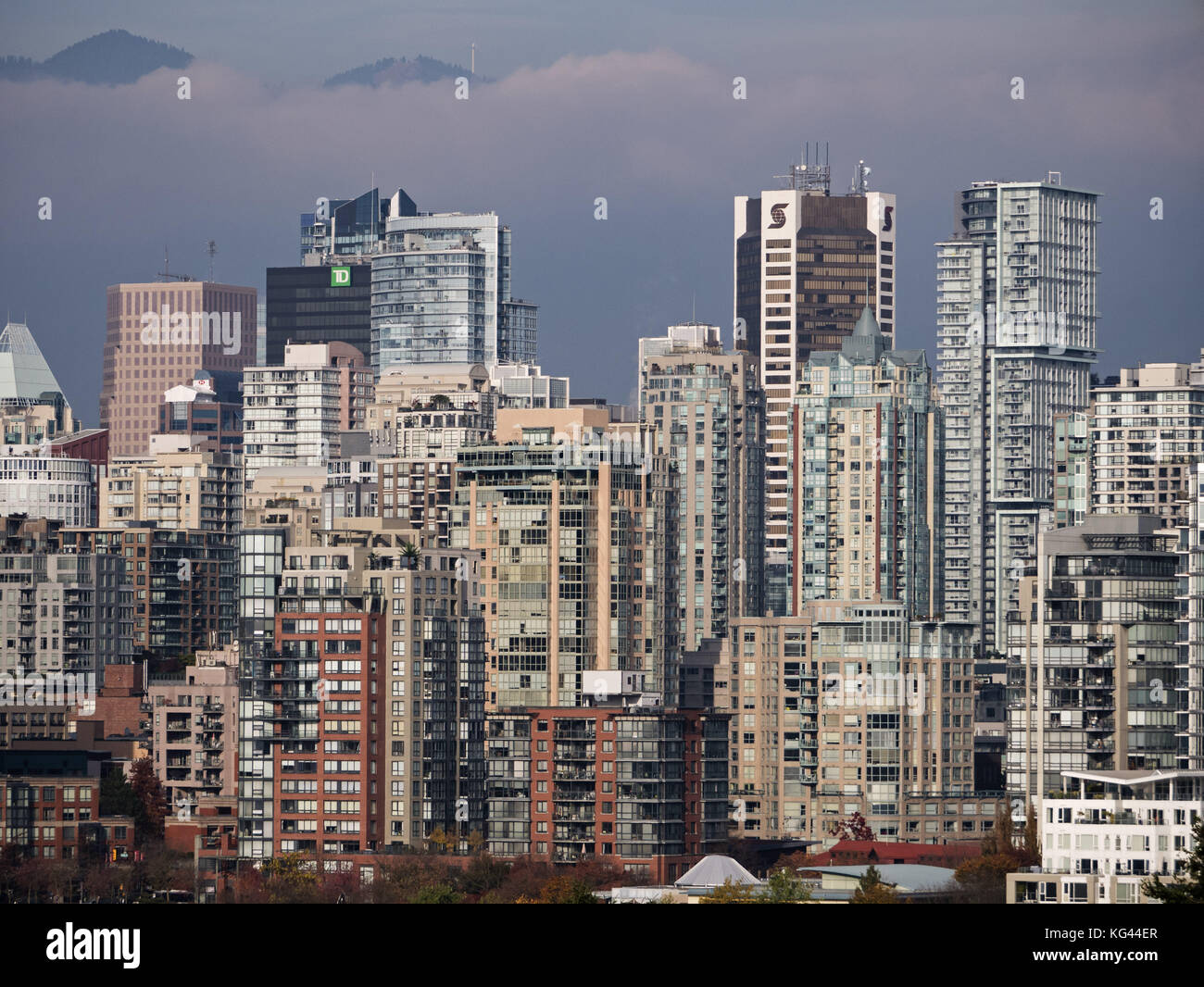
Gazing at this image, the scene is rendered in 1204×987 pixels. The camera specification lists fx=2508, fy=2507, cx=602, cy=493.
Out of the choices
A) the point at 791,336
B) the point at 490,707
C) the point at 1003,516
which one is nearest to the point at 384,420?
the point at 791,336

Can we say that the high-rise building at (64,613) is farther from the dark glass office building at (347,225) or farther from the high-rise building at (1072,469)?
the dark glass office building at (347,225)

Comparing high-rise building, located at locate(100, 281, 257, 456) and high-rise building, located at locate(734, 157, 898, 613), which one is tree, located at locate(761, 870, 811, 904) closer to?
high-rise building, located at locate(734, 157, 898, 613)

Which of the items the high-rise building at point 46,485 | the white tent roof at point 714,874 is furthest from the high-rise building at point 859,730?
the high-rise building at point 46,485

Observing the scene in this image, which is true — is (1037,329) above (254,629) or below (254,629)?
above

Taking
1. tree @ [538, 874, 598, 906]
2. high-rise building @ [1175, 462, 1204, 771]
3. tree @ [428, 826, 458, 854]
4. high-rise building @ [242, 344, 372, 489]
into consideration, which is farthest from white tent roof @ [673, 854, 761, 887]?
high-rise building @ [242, 344, 372, 489]

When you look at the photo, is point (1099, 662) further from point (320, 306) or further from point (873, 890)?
point (320, 306)

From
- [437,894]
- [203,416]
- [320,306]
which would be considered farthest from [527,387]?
[437,894]

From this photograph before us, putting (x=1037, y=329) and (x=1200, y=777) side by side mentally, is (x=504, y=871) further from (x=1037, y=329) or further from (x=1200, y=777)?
(x=1037, y=329)
